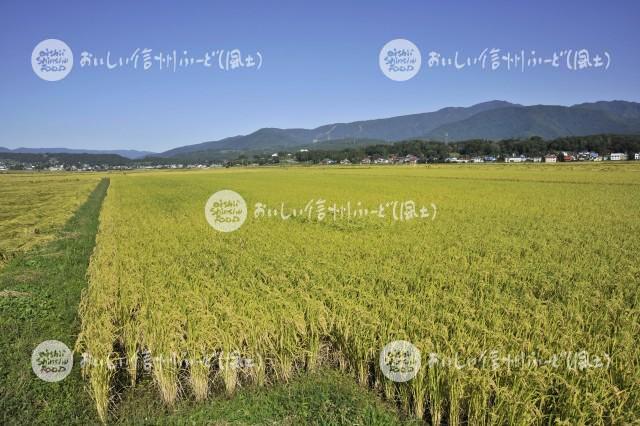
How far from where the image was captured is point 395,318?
18.2 ft

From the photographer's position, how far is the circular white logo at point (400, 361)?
4.64 m

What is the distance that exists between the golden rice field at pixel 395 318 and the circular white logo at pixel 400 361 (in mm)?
116

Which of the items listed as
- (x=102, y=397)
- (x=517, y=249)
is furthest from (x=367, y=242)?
(x=102, y=397)

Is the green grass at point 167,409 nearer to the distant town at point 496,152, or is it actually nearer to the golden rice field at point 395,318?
the golden rice field at point 395,318

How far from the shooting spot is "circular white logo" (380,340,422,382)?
4637mm

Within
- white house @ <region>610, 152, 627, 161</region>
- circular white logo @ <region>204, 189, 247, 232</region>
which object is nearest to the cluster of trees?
white house @ <region>610, 152, 627, 161</region>

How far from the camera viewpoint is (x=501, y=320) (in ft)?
17.8

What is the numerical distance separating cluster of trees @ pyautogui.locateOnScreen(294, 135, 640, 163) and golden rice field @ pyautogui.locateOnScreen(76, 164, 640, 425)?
348 ft

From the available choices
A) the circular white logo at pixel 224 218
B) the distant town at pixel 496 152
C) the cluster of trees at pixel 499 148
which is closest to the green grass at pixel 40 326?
the circular white logo at pixel 224 218

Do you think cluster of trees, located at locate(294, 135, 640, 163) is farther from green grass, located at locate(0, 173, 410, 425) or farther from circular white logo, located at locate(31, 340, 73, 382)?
circular white logo, located at locate(31, 340, 73, 382)

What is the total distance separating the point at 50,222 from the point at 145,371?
1723cm

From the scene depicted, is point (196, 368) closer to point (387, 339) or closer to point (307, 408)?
point (307, 408)

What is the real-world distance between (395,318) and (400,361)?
2.67ft

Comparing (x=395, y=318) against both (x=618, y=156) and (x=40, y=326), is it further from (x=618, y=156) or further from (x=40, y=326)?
(x=618, y=156)
